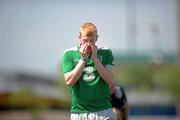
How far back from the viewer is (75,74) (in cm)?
592

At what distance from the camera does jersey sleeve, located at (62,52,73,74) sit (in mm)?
6082

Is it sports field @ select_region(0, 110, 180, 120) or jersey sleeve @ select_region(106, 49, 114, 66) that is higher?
jersey sleeve @ select_region(106, 49, 114, 66)

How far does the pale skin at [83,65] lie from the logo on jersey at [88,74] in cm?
9

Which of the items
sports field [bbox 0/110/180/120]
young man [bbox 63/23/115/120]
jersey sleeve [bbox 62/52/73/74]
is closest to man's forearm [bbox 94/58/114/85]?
young man [bbox 63/23/115/120]

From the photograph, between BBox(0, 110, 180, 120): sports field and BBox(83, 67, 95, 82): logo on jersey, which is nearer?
BBox(83, 67, 95, 82): logo on jersey

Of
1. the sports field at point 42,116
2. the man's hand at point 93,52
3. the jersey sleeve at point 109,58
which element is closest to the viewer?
the man's hand at point 93,52

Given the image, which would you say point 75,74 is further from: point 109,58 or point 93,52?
point 109,58

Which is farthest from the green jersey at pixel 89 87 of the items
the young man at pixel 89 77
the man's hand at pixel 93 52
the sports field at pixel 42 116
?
the sports field at pixel 42 116

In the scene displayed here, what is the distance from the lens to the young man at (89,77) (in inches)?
233

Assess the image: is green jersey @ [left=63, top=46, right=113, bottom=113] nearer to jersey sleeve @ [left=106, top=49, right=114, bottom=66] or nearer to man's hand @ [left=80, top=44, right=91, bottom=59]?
jersey sleeve @ [left=106, top=49, right=114, bottom=66]

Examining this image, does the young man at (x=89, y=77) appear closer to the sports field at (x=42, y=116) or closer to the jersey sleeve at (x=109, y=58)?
the jersey sleeve at (x=109, y=58)

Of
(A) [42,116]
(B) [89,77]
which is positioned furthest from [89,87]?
(A) [42,116]

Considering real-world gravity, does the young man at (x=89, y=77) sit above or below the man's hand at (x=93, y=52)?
below

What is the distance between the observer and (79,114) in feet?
19.8
